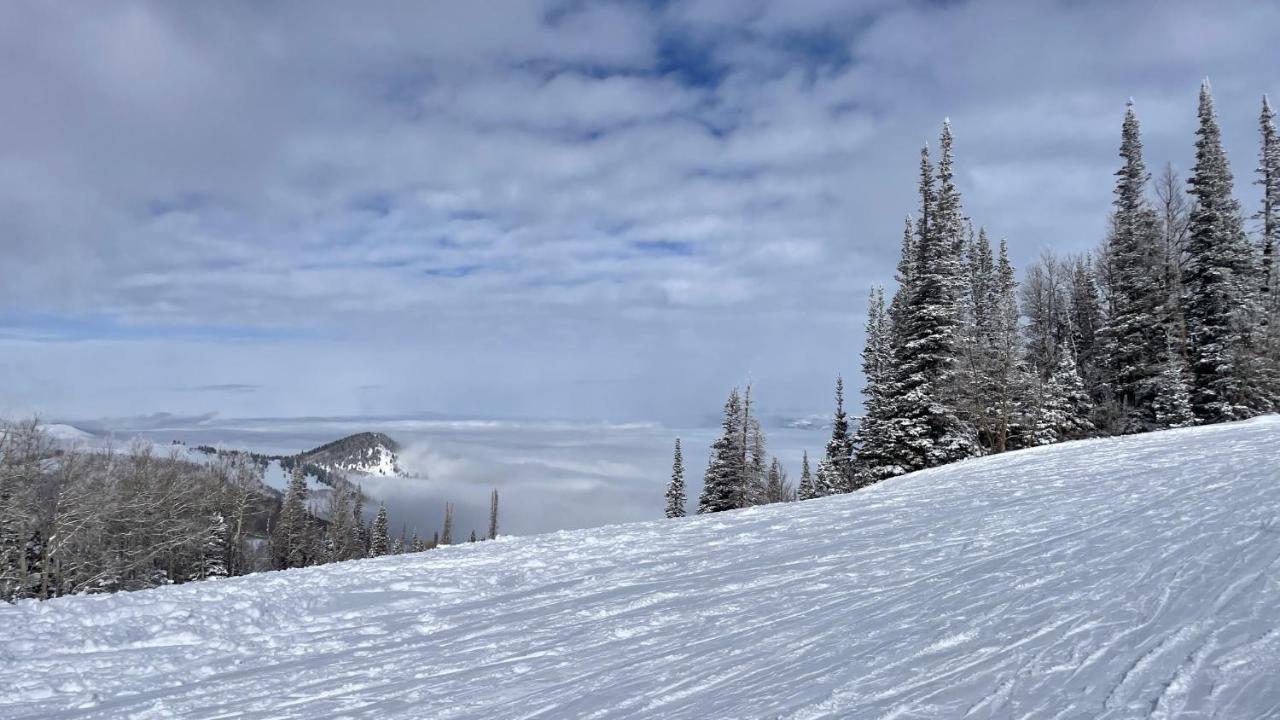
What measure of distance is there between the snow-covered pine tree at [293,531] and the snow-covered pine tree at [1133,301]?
228 ft

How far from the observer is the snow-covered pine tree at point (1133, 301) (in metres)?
36.6

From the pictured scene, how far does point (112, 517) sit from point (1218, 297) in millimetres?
57920

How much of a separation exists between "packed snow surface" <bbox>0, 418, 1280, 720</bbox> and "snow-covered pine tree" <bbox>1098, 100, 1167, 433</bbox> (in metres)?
29.7

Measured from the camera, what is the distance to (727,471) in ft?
139

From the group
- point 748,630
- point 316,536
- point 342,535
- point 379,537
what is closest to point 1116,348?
point 748,630

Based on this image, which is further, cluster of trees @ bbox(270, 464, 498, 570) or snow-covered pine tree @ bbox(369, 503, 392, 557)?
cluster of trees @ bbox(270, 464, 498, 570)

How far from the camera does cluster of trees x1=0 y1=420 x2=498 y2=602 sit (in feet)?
101

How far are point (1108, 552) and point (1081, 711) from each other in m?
5.06

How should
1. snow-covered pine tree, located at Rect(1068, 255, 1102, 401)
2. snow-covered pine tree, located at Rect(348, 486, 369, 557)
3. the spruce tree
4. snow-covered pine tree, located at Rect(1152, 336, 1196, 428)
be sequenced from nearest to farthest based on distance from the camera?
snow-covered pine tree, located at Rect(1152, 336, 1196, 428) → snow-covered pine tree, located at Rect(1068, 255, 1102, 401) → the spruce tree → snow-covered pine tree, located at Rect(348, 486, 369, 557)

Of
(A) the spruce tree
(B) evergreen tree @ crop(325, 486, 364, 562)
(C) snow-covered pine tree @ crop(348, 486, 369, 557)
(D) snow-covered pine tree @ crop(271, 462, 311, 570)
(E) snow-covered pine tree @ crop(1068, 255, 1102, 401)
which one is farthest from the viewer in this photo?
(C) snow-covered pine tree @ crop(348, 486, 369, 557)

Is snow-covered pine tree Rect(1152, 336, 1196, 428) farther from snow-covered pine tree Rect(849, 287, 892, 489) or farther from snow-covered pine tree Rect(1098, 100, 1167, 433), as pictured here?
snow-covered pine tree Rect(849, 287, 892, 489)

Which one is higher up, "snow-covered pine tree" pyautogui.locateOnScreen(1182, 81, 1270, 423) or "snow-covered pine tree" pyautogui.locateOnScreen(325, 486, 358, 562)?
"snow-covered pine tree" pyautogui.locateOnScreen(1182, 81, 1270, 423)

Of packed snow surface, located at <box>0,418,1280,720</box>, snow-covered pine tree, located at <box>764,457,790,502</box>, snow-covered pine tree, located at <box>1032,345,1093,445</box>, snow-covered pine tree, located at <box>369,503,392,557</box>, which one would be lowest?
snow-covered pine tree, located at <box>369,503,392,557</box>

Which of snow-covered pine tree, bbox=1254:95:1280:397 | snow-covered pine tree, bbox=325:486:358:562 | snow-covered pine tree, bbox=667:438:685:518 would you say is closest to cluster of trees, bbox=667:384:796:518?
snow-covered pine tree, bbox=667:438:685:518
